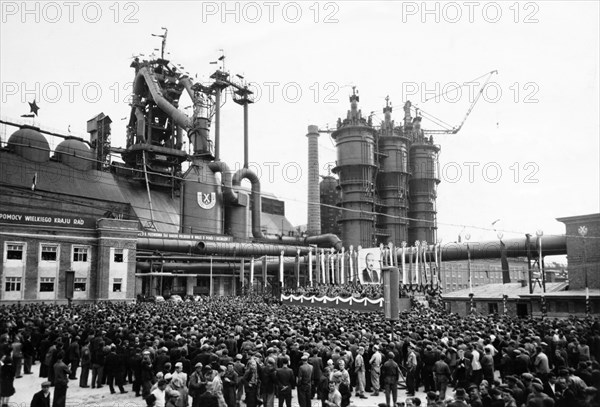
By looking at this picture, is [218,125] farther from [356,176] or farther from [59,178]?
[59,178]

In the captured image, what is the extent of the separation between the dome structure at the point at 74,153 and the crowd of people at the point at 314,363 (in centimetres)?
4883

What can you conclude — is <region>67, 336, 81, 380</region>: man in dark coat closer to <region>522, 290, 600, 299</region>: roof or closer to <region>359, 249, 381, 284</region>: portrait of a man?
<region>522, 290, 600, 299</region>: roof

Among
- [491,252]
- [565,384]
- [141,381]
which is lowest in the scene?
[141,381]

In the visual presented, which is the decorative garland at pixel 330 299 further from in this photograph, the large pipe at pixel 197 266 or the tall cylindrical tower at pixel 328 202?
the tall cylindrical tower at pixel 328 202

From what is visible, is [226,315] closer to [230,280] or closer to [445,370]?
[445,370]

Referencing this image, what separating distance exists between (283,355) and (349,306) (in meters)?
24.2

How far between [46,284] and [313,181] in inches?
1837

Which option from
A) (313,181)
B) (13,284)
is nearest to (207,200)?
(313,181)

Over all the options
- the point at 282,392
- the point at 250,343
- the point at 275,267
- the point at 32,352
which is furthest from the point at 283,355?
the point at 275,267

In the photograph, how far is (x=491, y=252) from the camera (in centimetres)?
5209

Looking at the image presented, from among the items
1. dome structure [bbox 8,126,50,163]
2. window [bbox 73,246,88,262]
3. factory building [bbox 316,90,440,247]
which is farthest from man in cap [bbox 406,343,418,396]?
dome structure [bbox 8,126,50,163]

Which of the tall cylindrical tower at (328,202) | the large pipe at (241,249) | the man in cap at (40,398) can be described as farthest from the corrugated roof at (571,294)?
the tall cylindrical tower at (328,202)

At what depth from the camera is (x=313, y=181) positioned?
82.6 m

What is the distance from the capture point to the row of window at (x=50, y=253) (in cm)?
4334
